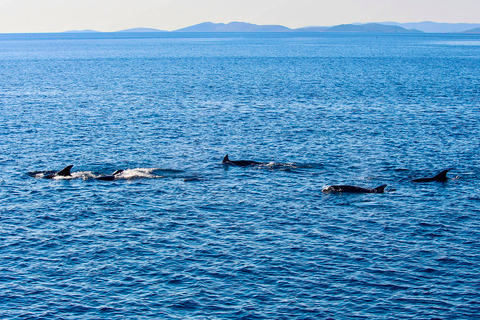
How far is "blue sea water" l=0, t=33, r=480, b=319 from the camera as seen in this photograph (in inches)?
1292

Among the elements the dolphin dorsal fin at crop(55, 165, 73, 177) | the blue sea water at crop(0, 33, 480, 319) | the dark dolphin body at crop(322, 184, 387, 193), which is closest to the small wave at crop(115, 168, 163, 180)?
the blue sea water at crop(0, 33, 480, 319)

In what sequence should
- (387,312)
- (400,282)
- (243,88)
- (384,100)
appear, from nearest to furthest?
(387,312), (400,282), (384,100), (243,88)

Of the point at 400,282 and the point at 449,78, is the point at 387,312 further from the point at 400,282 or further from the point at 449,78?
the point at 449,78

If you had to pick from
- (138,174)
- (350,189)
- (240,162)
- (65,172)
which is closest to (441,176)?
(350,189)

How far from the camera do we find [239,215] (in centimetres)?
4600

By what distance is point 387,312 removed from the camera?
3117 cm

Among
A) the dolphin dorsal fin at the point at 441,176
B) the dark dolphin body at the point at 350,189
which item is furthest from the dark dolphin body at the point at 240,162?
the dolphin dorsal fin at the point at 441,176

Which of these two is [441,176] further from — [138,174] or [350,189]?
[138,174]

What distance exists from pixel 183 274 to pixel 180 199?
14895mm

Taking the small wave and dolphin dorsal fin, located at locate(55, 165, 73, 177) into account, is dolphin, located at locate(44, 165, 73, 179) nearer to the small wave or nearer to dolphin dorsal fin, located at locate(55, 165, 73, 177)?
dolphin dorsal fin, located at locate(55, 165, 73, 177)

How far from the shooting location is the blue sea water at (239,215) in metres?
32.8

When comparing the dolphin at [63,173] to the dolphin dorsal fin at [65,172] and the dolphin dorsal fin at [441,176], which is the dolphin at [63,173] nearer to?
the dolphin dorsal fin at [65,172]

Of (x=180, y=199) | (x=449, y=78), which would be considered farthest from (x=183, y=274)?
(x=449, y=78)

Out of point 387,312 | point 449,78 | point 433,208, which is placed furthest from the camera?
point 449,78
